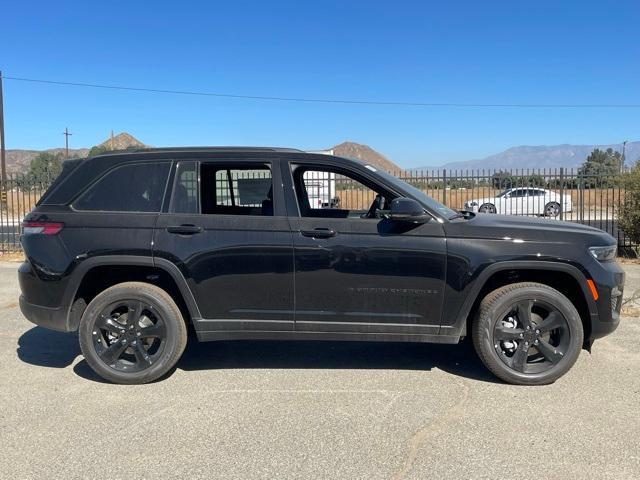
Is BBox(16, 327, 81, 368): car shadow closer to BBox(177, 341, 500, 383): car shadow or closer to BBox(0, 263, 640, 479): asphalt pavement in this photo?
BBox(0, 263, 640, 479): asphalt pavement

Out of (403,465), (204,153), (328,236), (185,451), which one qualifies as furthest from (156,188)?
(403,465)

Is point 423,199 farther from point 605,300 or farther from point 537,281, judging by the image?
point 605,300

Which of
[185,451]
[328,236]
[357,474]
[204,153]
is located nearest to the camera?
[357,474]

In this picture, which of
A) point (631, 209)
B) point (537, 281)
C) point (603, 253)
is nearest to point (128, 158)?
point (537, 281)

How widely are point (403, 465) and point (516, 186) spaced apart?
1301cm

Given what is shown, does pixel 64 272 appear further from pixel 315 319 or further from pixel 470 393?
pixel 470 393

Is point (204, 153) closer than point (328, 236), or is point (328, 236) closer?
point (328, 236)

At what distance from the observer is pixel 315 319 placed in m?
4.29

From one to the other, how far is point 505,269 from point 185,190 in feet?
8.67

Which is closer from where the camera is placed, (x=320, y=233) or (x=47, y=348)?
(x=320, y=233)

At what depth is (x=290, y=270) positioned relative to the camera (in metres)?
4.22

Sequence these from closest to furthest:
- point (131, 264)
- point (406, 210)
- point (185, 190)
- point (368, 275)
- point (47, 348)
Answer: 1. point (406, 210)
2. point (368, 275)
3. point (131, 264)
4. point (185, 190)
5. point (47, 348)

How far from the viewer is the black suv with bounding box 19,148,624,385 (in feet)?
13.7

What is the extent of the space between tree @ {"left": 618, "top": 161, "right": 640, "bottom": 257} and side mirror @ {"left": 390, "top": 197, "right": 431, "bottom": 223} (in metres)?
8.25
